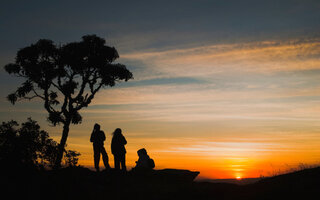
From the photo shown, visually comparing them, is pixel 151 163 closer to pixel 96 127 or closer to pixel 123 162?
pixel 123 162

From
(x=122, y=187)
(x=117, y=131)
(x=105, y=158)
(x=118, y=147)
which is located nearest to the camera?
(x=122, y=187)

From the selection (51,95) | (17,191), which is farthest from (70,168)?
(51,95)

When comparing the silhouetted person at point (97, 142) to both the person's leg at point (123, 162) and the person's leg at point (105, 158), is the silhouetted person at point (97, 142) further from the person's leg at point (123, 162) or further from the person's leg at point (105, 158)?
the person's leg at point (123, 162)

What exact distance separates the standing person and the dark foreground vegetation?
0.85 m

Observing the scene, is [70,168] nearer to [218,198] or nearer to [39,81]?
[218,198]

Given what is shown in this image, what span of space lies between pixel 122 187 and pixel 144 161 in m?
6.22

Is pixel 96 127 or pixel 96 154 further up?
pixel 96 127

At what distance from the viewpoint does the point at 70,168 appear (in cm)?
2031

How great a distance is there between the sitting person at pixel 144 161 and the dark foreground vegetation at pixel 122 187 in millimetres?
2535

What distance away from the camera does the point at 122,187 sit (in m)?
17.6

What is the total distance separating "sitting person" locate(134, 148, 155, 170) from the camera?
2373cm

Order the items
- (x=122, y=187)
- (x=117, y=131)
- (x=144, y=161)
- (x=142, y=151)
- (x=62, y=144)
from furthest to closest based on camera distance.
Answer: (x=62, y=144)
(x=142, y=151)
(x=144, y=161)
(x=117, y=131)
(x=122, y=187)

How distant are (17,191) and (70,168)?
481 cm

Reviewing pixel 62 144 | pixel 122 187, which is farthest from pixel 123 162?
pixel 62 144
